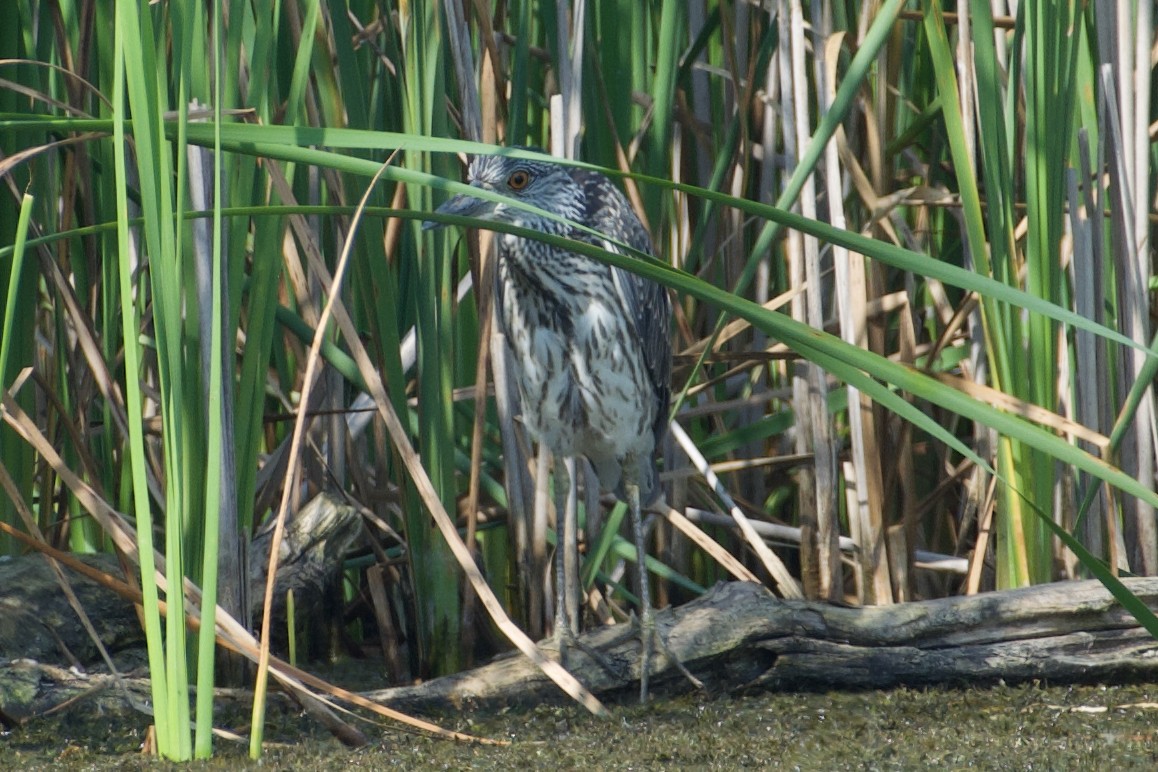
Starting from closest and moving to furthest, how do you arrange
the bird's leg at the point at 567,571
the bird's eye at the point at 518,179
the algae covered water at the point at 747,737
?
the algae covered water at the point at 747,737
the bird's leg at the point at 567,571
the bird's eye at the point at 518,179

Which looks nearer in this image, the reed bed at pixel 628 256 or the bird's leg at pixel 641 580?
the reed bed at pixel 628 256

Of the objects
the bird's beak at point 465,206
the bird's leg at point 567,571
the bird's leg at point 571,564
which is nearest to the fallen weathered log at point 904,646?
the bird's leg at point 567,571

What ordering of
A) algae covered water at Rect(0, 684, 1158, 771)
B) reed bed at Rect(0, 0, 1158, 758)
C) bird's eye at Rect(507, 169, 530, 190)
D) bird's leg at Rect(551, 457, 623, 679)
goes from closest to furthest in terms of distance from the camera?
algae covered water at Rect(0, 684, 1158, 771) → reed bed at Rect(0, 0, 1158, 758) → bird's leg at Rect(551, 457, 623, 679) → bird's eye at Rect(507, 169, 530, 190)

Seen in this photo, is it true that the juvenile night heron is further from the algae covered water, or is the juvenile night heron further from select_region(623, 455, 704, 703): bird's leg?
the algae covered water

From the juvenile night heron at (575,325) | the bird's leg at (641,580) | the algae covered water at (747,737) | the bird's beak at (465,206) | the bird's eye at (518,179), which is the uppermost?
the bird's eye at (518,179)

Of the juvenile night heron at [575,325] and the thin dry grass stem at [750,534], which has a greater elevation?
the juvenile night heron at [575,325]

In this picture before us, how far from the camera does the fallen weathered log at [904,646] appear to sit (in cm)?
291

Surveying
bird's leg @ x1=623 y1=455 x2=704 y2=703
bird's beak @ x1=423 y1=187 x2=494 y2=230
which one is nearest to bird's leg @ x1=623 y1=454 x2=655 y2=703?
bird's leg @ x1=623 y1=455 x2=704 y2=703

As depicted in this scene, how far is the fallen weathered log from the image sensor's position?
9.56 ft

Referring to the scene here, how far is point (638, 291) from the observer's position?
3.54 m

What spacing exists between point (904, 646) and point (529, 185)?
1565 mm

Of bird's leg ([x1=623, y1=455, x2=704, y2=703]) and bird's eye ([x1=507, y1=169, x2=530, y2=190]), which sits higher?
bird's eye ([x1=507, y1=169, x2=530, y2=190])

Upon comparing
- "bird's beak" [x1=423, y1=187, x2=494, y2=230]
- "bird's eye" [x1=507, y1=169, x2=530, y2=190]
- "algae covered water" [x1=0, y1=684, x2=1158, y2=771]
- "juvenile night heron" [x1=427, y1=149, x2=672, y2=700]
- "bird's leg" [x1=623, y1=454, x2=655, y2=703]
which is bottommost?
"algae covered water" [x1=0, y1=684, x2=1158, y2=771]

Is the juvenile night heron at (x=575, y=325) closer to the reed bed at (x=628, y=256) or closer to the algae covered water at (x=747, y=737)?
the reed bed at (x=628, y=256)
